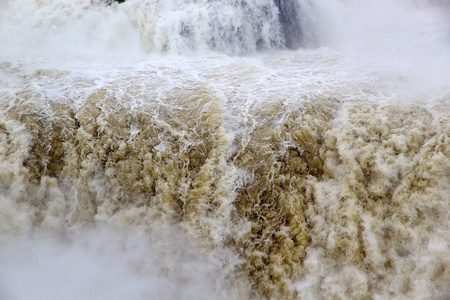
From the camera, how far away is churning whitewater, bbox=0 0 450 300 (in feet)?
15.8

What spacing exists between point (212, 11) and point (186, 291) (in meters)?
9.05

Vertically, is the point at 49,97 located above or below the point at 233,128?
above

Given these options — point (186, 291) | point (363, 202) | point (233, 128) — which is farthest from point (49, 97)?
point (363, 202)

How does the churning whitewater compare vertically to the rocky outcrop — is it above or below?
below

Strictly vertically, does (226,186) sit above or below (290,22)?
below

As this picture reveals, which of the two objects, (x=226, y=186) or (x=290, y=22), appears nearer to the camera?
(x=226, y=186)

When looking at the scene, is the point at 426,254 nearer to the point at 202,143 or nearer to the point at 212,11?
the point at 202,143

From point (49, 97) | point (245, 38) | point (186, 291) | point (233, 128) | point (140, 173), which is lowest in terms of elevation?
point (186, 291)

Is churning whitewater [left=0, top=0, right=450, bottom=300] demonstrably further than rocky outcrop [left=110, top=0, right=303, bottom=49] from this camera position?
No

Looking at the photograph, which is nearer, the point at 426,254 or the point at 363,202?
the point at 426,254

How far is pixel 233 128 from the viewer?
622 centimetres

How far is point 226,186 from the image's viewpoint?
18.2 ft

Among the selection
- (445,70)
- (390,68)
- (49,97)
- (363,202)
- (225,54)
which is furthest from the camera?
(225,54)

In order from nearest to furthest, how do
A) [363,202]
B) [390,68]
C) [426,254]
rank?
1. [426,254]
2. [363,202]
3. [390,68]
